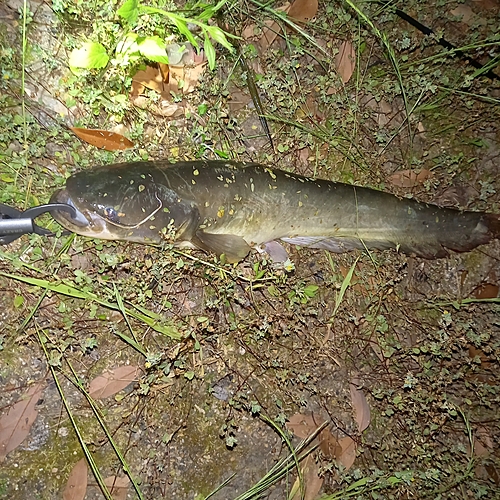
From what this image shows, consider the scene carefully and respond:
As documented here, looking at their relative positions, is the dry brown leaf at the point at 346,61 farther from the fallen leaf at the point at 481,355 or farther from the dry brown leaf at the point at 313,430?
the dry brown leaf at the point at 313,430

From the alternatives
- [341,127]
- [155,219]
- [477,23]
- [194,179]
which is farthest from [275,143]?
[477,23]

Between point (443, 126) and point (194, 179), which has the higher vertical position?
point (194, 179)

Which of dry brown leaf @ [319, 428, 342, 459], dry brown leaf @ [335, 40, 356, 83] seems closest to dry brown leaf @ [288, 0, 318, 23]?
dry brown leaf @ [335, 40, 356, 83]

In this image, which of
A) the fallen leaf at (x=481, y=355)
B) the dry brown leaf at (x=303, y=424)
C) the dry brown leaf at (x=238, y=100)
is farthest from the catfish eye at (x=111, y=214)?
the fallen leaf at (x=481, y=355)

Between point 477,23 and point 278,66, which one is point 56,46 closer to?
point 278,66

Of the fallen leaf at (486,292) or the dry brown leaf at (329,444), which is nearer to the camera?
the dry brown leaf at (329,444)

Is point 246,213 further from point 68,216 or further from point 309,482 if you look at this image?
point 309,482

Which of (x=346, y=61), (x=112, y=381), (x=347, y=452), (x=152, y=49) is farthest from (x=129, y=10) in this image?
(x=347, y=452)
